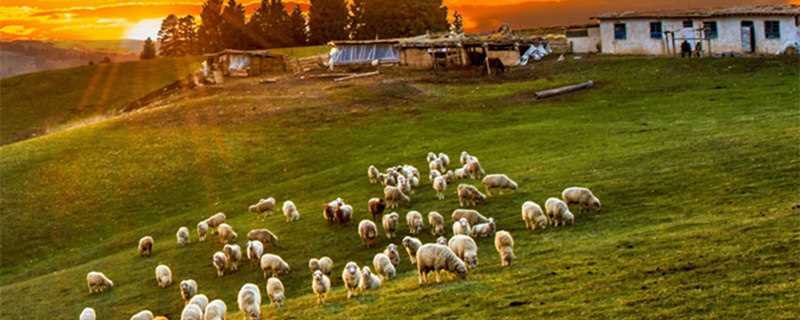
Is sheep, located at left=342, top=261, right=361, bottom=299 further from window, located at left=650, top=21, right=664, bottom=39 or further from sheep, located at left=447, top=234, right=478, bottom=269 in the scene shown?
window, located at left=650, top=21, right=664, bottom=39

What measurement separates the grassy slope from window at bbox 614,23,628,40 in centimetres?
675

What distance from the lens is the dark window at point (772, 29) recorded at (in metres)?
81.7

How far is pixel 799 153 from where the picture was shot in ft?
121

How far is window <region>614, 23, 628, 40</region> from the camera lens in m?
94.3

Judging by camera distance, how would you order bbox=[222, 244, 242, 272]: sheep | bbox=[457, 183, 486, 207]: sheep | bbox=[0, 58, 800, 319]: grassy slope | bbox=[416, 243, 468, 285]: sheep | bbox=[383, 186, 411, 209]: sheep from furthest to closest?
bbox=[383, 186, 411, 209]: sheep, bbox=[457, 183, 486, 207]: sheep, bbox=[222, 244, 242, 272]: sheep, bbox=[416, 243, 468, 285]: sheep, bbox=[0, 58, 800, 319]: grassy slope

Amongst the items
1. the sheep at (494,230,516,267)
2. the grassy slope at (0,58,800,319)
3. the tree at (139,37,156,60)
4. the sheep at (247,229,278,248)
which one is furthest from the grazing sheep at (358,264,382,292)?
the tree at (139,37,156,60)

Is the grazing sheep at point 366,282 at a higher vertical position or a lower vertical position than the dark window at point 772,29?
lower

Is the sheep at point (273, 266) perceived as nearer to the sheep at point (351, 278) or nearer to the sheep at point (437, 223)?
the sheep at point (437, 223)

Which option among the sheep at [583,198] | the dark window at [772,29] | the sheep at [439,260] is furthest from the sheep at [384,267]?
the dark window at [772,29]

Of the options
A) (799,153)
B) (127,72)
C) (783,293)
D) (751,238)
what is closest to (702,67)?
(799,153)

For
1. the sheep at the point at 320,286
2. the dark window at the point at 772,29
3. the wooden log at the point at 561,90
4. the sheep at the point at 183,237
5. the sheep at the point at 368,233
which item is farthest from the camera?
the dark window at the point at 772,29

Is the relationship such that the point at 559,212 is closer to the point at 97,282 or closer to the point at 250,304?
the point at 250,304

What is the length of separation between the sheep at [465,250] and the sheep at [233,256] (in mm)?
9918

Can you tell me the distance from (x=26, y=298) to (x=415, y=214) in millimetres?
14694
